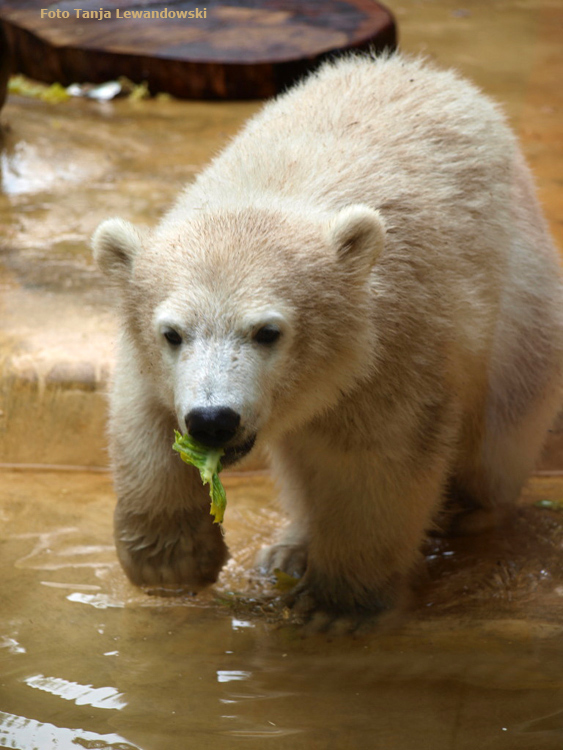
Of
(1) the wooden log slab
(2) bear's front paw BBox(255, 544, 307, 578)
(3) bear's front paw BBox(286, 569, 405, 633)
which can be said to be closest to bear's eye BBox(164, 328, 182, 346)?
(3) bear's front paw BBox(286, 569, 405, 633)

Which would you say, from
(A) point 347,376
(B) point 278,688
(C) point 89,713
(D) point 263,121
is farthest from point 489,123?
(C) point 89,713

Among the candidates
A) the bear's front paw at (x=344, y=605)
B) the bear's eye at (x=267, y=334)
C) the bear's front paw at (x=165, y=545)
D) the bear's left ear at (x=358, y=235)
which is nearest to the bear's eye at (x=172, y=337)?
the bear's eye at (x=267, y=334)

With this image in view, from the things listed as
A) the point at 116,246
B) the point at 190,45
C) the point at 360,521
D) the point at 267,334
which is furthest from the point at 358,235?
the point at 190,45

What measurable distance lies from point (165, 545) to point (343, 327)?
3.57 ft

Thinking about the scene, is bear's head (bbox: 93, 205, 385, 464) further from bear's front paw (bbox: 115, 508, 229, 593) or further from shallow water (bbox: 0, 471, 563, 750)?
shallow water (bbox: 0, 471, 563, 750)

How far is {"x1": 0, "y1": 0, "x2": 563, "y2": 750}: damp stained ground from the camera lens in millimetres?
2533

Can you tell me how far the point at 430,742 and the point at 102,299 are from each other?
3.04 meters

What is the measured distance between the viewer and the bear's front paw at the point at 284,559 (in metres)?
3.90

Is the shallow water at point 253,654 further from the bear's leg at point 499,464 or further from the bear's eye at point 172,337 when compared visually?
the bear's eye at point 172,337

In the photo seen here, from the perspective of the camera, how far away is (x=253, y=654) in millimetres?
3141

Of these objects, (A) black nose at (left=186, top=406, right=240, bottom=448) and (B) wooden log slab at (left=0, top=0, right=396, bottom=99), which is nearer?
(A) black nose at (left=186, top=406, right=240, bottom=448)

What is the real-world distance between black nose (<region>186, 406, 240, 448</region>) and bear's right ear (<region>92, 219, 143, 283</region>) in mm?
740

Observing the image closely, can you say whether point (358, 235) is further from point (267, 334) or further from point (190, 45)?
point (190, 45)

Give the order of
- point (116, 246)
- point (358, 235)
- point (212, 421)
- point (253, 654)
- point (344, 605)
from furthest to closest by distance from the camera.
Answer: point (344, 605) < point (253, 654) < point (116, 246) < point (358, 235) < point (212, 421)
